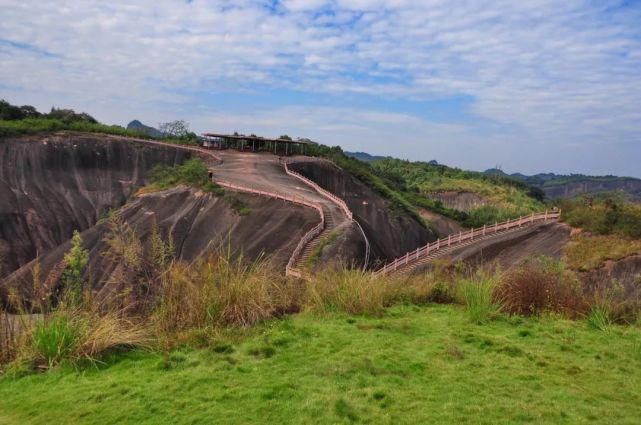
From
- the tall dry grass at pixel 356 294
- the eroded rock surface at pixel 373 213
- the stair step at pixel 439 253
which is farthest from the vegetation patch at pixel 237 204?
the tall dry grass at pixel 356 294

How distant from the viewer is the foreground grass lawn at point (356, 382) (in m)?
5.64

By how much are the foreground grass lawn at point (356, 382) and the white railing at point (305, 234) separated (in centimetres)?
1355

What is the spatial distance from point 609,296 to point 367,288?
4856 mm

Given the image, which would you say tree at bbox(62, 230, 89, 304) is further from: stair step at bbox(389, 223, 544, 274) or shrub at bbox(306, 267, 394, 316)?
stair step at bbox(389, 223, 544, 274)

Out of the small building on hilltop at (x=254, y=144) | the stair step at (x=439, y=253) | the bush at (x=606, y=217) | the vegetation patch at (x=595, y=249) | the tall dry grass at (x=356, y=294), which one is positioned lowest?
the stair step at (x=439, y=253)

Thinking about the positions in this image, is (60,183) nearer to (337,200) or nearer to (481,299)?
(337,200)

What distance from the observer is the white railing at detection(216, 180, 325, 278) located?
80.8ft

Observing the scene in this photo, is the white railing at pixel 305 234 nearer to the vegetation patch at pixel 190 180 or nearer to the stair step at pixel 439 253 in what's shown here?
the vegetation patch at pixel 190 180

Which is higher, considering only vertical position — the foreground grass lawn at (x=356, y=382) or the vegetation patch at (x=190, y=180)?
the vegetation patch at (x=190, y=180)

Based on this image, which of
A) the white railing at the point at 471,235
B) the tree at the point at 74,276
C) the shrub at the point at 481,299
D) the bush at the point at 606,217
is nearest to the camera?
the tree at the point at 74,276

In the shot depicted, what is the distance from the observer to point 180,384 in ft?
20.7

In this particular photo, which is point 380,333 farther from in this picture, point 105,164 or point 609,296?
point 105,164

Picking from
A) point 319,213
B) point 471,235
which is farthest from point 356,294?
point 471,235

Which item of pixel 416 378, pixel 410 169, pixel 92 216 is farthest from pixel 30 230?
pixel 410 169
